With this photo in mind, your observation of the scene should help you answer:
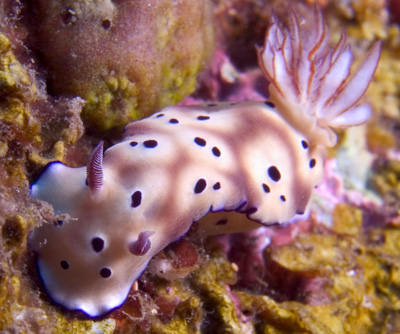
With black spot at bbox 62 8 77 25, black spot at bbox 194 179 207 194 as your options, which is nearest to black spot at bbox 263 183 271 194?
black spot at bbox 194 179 207 194

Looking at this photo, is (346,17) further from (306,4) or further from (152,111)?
(152,111)

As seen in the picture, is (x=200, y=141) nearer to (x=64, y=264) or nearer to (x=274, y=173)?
(x=274, y=173)

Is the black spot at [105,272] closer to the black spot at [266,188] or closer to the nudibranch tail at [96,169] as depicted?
the nudibranch tail at [96,169]

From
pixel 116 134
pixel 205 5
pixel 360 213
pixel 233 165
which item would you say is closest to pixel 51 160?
pixel 116 134

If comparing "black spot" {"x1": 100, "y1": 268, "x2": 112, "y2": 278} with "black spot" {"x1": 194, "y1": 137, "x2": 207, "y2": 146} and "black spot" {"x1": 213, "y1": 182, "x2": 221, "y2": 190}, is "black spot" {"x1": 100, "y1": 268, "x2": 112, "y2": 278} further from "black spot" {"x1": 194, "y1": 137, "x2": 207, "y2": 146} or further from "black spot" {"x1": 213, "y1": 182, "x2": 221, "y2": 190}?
"black spot" {"x1": 194, "y1": 137, "x2": 207, "y2": 146}

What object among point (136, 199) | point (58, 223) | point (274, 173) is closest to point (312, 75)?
point (274, 173)

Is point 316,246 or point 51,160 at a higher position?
point 51,160
